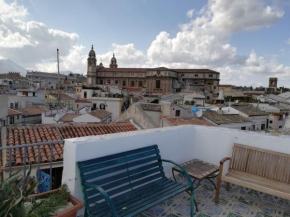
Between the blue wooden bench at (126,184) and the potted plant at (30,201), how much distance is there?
24 cm

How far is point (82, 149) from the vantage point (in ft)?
8.61

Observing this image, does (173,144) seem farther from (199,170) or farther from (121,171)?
(121,171)

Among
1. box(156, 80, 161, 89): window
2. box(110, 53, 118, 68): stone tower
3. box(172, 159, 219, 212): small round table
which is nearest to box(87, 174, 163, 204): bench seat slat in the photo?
box(172, 159, 219, 212): small round table

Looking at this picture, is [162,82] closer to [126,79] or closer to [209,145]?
[126,79]

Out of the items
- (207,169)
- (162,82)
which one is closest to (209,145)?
(207,169)

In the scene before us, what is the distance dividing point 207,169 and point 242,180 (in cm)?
63

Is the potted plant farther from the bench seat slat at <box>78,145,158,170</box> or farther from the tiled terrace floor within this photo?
the tiled terrace floor

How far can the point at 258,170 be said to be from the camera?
3469mm

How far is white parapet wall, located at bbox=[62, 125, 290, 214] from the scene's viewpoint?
264 cm

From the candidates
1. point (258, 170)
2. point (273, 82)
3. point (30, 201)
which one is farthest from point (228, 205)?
point (273, 82)

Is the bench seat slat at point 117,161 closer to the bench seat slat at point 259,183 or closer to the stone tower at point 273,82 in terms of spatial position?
the bench seat slat at point 259,183

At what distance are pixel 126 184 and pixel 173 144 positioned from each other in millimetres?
1441

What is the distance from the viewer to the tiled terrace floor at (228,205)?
309 centimetres

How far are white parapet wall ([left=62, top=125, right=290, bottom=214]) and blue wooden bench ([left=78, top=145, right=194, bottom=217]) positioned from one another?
140 millimetres
